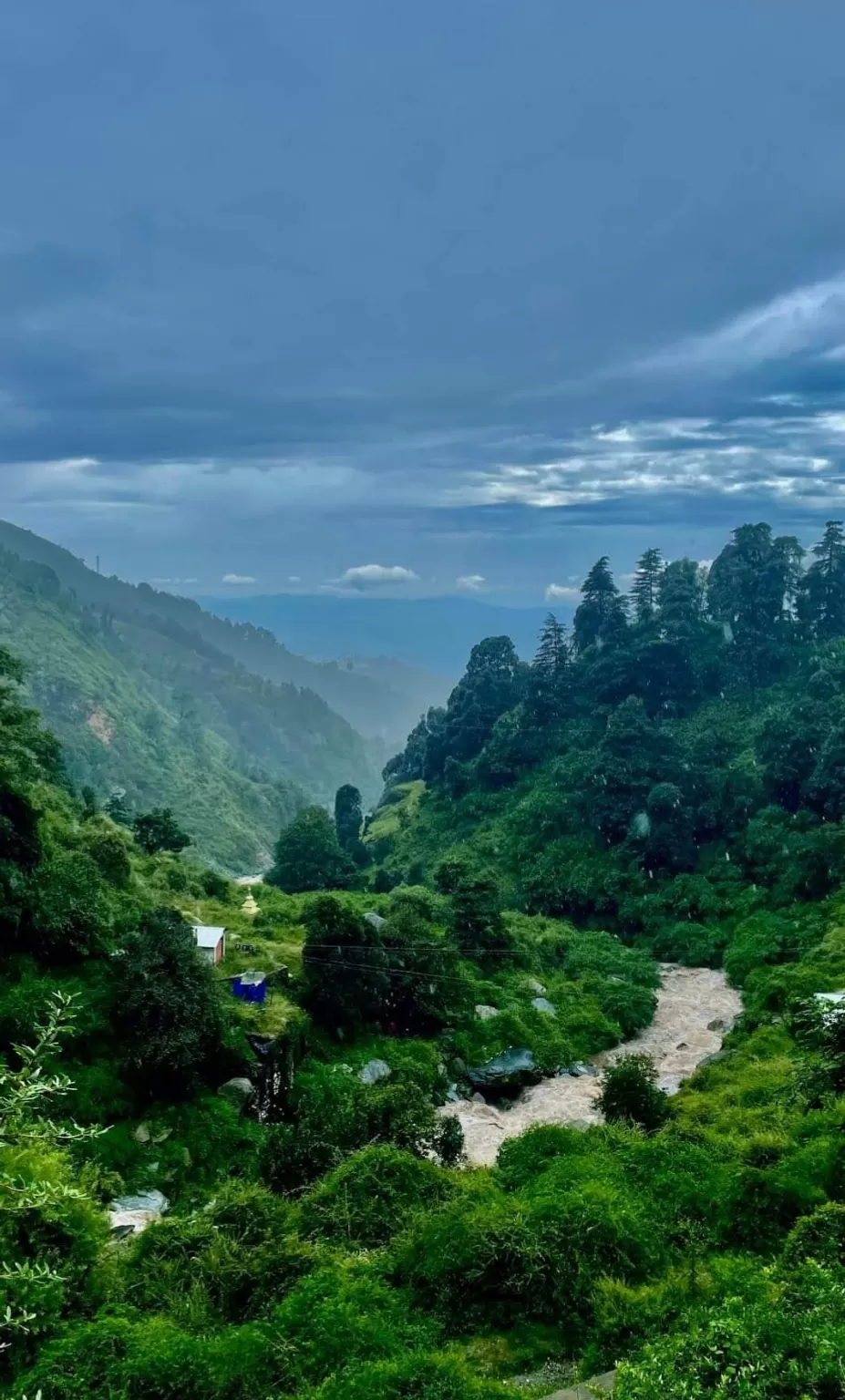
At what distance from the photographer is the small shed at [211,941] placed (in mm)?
27203

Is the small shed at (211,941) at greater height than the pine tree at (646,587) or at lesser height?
lesser

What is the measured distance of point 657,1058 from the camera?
3036 centimetres

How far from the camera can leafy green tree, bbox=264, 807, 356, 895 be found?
51.1 metres

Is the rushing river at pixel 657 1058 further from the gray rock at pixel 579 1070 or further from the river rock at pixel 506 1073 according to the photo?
the river rock at pixel 506 1073

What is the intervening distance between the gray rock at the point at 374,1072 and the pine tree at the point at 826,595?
170ft

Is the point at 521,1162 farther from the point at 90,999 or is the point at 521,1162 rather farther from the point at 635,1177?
the point at 90,999

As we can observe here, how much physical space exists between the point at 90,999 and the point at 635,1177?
42.6ft

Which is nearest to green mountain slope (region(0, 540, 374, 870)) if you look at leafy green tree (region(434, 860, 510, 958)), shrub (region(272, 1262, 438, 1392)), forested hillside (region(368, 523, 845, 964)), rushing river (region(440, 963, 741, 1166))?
forested hillside (region(368, 523, 845, 964))

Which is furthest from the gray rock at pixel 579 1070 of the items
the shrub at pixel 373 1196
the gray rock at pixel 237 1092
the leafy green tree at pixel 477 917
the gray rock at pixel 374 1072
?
the shrub at pixel 373 1196

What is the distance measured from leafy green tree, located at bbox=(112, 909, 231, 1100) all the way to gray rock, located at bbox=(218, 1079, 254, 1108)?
44cm

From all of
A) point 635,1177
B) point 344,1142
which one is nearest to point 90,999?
point 344,1142

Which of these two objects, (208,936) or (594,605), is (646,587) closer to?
(594,605)

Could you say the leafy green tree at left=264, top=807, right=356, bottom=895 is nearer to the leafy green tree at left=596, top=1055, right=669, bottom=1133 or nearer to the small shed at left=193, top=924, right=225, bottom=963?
the small shed at left=193, top=924, right=225, bottom=963

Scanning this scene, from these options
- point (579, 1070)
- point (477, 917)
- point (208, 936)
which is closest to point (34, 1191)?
point (208, 936)
